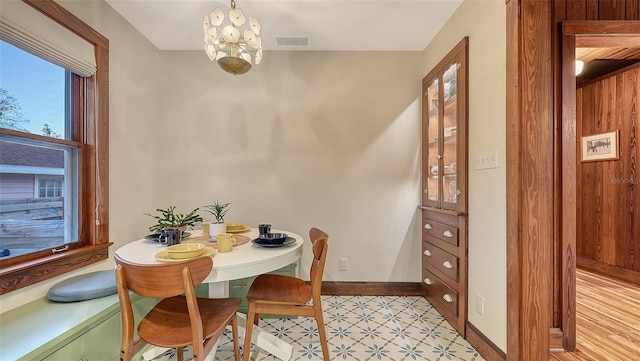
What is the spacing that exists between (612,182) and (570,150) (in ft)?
7.60

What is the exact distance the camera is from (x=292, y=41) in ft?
8.45

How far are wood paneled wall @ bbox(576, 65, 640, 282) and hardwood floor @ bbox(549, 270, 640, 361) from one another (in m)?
0.39

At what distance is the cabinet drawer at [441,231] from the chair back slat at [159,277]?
1898 mm

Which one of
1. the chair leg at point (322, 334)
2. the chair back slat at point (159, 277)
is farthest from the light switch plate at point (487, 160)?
the chair back slat at point (159, 277)

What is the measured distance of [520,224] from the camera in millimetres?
1443

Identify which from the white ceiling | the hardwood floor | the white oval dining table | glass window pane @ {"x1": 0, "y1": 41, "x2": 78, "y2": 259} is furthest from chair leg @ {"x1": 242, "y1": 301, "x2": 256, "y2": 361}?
the white ceiling

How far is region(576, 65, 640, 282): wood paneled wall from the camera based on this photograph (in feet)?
9.36

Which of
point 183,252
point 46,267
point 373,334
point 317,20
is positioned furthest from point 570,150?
point 46,267

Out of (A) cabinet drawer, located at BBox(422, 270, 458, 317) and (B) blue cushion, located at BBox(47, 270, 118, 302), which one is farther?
(A) cabinet drawer, located at BBox(422, 270, 458, 317)

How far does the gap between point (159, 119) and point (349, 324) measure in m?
2.77

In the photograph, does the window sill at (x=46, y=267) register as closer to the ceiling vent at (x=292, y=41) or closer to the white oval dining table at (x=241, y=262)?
the white oval dining table at (x=241, y=262)

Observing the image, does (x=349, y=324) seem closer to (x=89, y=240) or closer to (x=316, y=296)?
(x=316, y=296)

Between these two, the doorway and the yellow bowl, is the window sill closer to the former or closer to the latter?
the yellow bowl

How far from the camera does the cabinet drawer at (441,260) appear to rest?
2.07m
